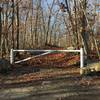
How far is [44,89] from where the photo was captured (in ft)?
35.2

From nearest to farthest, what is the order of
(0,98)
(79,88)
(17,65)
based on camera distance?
(0,98)
(79,88)
(17,65)

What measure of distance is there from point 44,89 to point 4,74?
4.53 meters

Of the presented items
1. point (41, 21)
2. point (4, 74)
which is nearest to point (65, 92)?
point (4, 74)

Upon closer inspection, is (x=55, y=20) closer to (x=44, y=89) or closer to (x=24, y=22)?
(x=24, y=22)

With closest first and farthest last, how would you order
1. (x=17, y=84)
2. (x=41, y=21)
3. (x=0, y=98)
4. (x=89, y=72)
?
(x=0, y=98) < (x=17, y=84) < (x=89, y=72) < (x=41, y=21)

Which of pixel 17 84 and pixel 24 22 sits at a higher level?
pixel 24 22

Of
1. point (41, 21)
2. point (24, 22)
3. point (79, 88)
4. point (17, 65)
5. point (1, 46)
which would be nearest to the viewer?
point (79, 88)

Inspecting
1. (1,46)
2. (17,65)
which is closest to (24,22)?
(1,46)

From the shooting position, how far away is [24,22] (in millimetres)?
55250

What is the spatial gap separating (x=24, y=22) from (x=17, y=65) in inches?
1500

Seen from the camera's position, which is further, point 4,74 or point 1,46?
point 1,46

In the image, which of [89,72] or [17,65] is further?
[17,65]

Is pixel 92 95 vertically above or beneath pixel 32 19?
beneath

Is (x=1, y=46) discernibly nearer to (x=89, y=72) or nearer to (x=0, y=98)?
(x=89, y=72)
